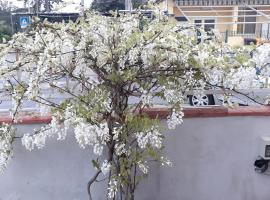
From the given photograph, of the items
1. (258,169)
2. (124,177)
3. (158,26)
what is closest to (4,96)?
(124,177)

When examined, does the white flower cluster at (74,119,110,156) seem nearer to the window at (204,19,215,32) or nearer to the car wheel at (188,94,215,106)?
the car wheel at (188,94,215,106)

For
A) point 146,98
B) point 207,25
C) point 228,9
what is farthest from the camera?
point 228,9

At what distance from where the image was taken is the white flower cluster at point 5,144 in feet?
9.24

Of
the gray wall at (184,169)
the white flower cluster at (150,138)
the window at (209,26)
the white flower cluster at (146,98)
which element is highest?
the window at (209,26)

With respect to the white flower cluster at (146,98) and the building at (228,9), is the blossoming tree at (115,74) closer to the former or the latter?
the white flower cluster at (146,98)

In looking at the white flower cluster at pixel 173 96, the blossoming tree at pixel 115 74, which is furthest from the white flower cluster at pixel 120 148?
the white flower cluster at pixel 173 96

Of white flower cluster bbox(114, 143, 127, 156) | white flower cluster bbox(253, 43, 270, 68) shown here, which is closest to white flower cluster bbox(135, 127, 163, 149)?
A: white flower cluster bbox(114, 143, 127, 156)

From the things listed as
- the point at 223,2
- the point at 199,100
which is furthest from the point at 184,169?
the point at 223,2

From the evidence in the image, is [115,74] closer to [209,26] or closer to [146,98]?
[146,98]

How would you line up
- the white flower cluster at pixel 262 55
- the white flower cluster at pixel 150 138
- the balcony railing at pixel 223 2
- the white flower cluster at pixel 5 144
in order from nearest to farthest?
the white flower cluster at pixel 150 138 < the white flower cluster at pixel 262 55 < the white flower cluster at pixel 5 144 < the balcony railing at pixel 223 2

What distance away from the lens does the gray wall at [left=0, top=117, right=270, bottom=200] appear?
3.29m

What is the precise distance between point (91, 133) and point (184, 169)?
133 cm

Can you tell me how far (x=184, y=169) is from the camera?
137 inches

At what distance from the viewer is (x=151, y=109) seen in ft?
10.6
